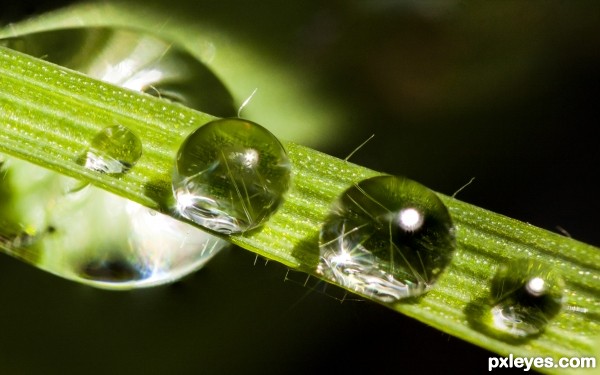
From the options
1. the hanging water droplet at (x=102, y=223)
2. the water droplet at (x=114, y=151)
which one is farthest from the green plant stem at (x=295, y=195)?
the hanging water droplet at (x=102, y=223)

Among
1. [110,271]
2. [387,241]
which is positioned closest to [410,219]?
[387,241]

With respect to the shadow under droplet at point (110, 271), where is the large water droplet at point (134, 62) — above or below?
above

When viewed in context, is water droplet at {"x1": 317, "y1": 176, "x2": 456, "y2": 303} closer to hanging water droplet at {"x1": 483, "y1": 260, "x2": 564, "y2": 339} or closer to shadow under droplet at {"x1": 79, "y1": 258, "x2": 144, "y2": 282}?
hanging water droplet at {"x1": 483, "y1": 260, "x2": 564, "y2": 339}

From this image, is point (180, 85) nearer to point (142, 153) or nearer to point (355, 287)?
point (142, 153)

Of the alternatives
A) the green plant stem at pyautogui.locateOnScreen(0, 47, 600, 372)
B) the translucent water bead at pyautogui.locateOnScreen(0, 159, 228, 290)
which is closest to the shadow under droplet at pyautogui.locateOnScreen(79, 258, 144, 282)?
the translucent water bead at pyautogui.locateOnScreen(0, 159, 228, 290)

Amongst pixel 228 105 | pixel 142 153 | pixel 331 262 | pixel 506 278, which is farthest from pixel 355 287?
pixel 228 105

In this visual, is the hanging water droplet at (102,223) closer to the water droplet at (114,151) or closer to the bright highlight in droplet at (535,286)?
the water droplet at (114,151)
